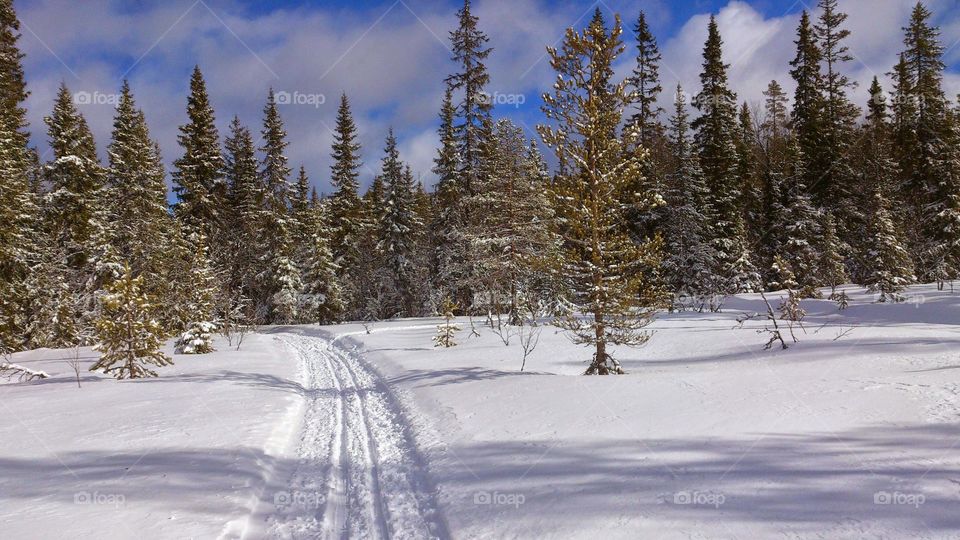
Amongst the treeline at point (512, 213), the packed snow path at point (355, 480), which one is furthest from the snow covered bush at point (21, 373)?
the packed snow path at point (355, 480)

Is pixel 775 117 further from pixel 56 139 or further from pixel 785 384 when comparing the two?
pixel 56 139

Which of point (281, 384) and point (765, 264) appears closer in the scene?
point (281, 384)

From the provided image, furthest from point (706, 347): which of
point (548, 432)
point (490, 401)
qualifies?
point (548, 432)

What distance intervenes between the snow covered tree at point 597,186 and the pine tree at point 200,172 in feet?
105

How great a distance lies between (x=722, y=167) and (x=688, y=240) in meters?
9.45

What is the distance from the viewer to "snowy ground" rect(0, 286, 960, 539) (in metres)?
4.82

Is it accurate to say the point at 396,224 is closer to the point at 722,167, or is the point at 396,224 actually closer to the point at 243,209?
the point at 243,209

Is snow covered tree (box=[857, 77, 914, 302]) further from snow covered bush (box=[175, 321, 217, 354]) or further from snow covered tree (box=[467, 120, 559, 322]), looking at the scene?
snow covered bush (box=[175, 321, 217, 354])

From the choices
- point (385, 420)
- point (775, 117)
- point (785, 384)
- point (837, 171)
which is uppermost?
point (775, 117)

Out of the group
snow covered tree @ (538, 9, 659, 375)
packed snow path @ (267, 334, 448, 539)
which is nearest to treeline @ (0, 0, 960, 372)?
snow covered tree @ (538, 9, 659, 375)

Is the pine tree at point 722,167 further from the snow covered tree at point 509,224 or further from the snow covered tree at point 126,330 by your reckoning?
the snow covered tree at point 126,330

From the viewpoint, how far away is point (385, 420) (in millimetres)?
10125

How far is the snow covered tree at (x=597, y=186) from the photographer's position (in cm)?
1219

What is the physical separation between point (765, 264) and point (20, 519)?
4302 cm
